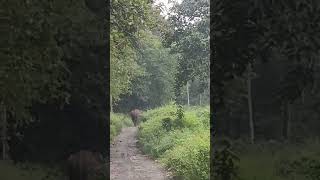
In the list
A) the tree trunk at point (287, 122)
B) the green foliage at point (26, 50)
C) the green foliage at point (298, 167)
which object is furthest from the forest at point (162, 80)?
the green foliage at point (26, 50)

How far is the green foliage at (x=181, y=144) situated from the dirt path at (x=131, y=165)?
319mm

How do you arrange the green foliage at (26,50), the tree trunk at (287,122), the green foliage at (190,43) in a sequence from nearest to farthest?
the green foliage at (26,50) < the tree trunk at (287,122) < the green foliage at (190,43)

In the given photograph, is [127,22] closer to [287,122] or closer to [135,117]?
[287,122]

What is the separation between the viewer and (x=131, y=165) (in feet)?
37.7

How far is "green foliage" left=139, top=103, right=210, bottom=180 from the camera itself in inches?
365

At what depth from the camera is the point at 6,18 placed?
4.08 meters

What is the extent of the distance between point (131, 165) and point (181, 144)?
170cm

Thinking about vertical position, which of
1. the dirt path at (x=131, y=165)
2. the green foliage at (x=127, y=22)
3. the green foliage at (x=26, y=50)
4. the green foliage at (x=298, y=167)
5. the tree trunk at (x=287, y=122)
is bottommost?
the dirt path at (x=131, y=165)

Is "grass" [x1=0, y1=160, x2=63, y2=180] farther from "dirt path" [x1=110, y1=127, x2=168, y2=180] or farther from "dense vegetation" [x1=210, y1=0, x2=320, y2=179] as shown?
"dense vegetation" [x1=210, y1=0, x2=320, y2=179]

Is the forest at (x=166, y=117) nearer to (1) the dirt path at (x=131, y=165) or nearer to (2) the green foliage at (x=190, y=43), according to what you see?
(1) the dirt path at (x=131, y=165)

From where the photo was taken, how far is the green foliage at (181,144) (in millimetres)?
9273

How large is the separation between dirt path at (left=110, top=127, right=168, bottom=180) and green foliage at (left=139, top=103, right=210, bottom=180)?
1.05ft

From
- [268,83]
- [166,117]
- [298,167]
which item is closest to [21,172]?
[298,167]

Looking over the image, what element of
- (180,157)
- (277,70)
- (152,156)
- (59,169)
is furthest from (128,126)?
(277,70)
